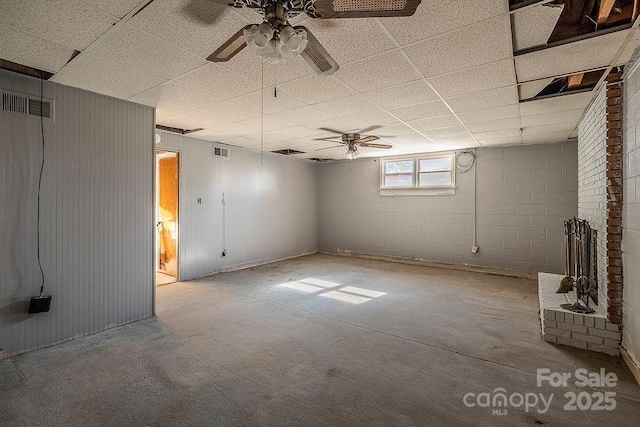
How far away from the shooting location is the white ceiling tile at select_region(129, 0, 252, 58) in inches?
69.7

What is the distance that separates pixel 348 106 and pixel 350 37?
147cm

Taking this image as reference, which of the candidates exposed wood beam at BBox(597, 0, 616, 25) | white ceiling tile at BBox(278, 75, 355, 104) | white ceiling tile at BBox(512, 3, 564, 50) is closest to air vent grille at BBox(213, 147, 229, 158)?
white ceiling tile at BBox(278, 75, 355, 104)

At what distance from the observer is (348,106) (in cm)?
356

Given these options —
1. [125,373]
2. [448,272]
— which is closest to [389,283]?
[448,272]

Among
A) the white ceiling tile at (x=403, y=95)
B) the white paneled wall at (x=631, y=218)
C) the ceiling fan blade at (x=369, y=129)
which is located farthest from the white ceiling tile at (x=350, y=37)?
the ceiling fan blade at (x=369, y=129)

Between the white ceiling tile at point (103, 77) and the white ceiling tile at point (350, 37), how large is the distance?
164 centimetres

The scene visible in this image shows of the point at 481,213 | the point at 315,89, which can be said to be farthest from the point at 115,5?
the point at 481,213

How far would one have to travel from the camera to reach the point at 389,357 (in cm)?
268

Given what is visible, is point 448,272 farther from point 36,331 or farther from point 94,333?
point 36,331

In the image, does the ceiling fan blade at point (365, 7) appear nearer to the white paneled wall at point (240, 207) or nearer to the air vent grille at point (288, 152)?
the white paneled wall at point (240, 207)

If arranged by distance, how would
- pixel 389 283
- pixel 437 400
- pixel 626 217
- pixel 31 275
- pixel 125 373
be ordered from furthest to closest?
1. pixel 389 283
2. pixel 31 275
3. pixel 626 217
4. pixel 125 373
5. pixel 437 400

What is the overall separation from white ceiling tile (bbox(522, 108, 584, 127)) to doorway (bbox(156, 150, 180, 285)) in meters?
5.28

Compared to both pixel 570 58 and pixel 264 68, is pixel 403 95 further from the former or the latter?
pixel 264 68

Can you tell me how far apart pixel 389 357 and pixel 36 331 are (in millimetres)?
3160
